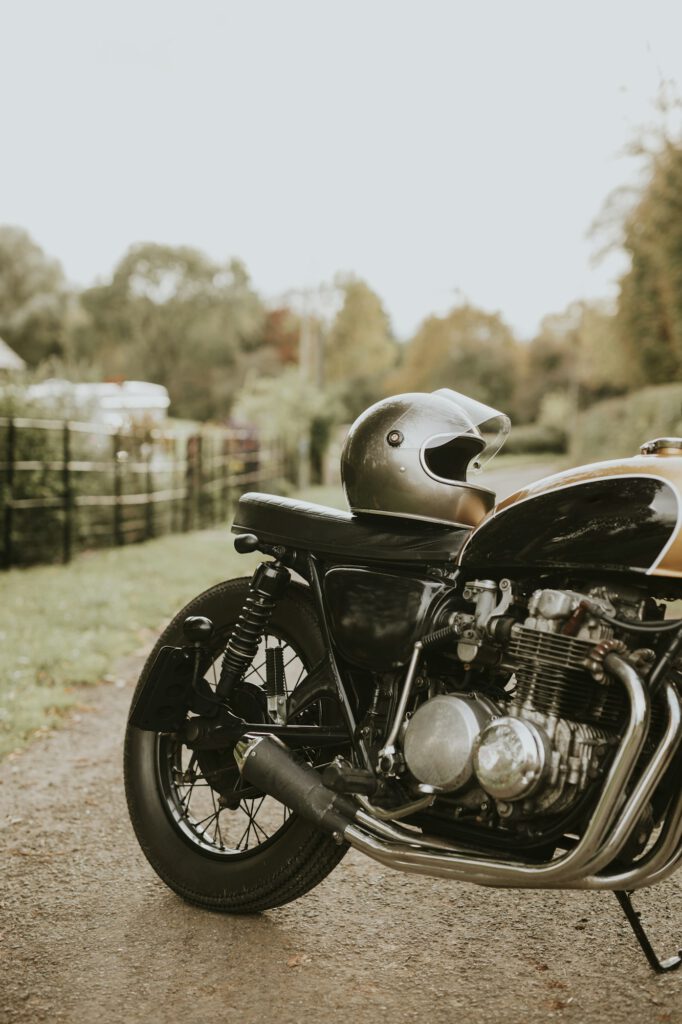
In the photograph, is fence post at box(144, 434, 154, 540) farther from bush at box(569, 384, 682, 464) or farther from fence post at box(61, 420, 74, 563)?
bush at box(569, 384, 682, 464)

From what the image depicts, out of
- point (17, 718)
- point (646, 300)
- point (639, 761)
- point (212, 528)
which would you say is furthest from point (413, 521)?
point (646, 300)

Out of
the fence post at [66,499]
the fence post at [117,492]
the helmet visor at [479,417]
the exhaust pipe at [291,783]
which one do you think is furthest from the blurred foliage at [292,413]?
the exhaust pipe at [291,783]

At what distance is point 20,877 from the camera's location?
387 cm

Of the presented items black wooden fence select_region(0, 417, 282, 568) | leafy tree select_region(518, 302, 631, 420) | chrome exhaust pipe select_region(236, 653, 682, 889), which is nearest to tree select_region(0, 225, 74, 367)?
leafy tree select_region(518, 302, 631, 420)

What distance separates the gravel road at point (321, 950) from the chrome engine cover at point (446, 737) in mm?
626

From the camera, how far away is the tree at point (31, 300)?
209 ft

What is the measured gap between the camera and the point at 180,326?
225ft

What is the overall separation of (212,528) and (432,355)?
1978 inches

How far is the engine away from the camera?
266cm

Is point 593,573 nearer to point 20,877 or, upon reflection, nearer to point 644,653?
point 644,653

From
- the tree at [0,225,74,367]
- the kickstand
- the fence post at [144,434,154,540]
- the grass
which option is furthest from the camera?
the tree at [0,225,74,367]

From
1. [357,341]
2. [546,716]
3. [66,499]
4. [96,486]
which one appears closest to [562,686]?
[546,716]

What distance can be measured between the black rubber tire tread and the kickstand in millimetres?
834

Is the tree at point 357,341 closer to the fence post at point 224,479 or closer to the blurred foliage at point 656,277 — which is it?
the blurred foliage at point 656,277
